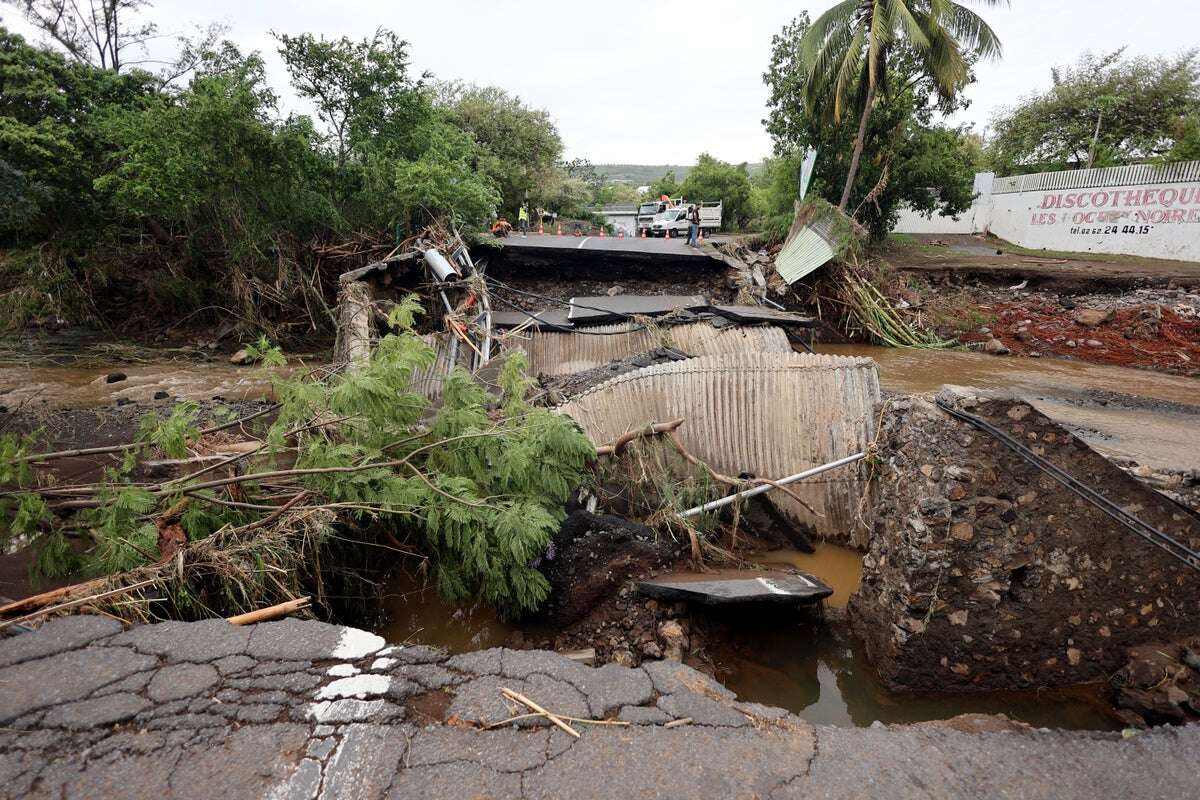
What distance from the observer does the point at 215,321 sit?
11383 mm

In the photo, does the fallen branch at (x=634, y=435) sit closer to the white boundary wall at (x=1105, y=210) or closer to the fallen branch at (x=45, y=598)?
the fallen branch at (x=45, y=598)

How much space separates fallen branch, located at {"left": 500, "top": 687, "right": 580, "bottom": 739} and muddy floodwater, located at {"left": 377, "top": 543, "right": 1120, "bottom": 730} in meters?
1.44

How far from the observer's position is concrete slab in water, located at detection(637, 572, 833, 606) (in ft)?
10.7

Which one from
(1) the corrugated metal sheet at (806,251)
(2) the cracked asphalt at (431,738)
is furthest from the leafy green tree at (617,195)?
(2) the cracked asphalt at (431,738)

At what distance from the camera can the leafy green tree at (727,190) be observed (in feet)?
103

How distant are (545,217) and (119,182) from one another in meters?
17.7

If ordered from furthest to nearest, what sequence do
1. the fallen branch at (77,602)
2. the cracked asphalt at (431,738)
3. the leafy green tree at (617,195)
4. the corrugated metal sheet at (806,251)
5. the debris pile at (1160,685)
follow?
the leafy green tree at (617,195), the corrugated metal sheet at (806,251), the debris pile at (1160,685), the fallen branch at (77,602), the cracked asphalt at (431,738)

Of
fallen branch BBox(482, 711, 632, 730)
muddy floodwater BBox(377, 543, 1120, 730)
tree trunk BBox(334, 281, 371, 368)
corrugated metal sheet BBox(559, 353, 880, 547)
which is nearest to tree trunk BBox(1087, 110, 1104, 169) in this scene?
corrugated metal sheet BBox(559, 353, 880, 547)

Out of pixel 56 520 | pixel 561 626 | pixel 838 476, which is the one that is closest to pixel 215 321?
pixel 56 520

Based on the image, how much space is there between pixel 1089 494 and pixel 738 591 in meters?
1.75

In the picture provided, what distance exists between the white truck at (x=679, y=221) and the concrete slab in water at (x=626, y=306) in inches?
535

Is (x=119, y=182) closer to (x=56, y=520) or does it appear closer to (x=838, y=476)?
(x=56, y=520)

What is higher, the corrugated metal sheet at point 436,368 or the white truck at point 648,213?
the white truck at point 648,213

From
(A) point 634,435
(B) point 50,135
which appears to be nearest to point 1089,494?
(A) point 634,435
